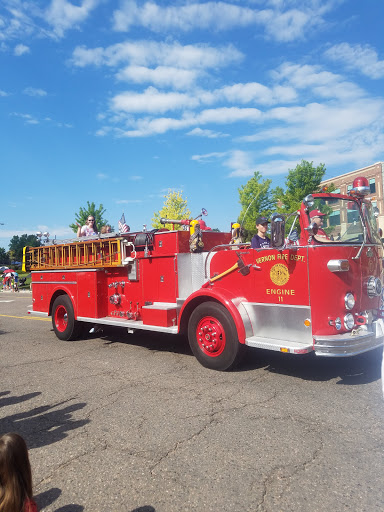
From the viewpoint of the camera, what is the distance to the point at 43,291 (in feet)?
29.7

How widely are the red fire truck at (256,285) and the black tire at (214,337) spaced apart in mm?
14

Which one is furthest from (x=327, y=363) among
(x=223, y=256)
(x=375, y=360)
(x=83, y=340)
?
(x=83, y=340)

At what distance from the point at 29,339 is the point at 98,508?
269 inches

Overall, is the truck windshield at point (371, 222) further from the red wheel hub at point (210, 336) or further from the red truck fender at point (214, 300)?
the red wheel hub at point (210, 336)

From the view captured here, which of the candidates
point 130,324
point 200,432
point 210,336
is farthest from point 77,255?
point 200,432

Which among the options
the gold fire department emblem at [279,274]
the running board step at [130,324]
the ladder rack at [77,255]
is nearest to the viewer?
the gold fire department emblem at [279,274]

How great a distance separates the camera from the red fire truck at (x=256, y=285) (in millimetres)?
4637

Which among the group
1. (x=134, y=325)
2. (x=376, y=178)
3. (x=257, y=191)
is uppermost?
(x=376, y=178)

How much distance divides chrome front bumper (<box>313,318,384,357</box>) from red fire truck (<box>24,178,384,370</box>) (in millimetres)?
11

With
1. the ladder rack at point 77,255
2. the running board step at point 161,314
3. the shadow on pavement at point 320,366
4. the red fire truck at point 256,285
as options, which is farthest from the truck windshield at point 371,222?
the ladder rack at point 77,255

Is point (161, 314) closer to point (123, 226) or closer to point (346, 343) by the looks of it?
point (123, 226)

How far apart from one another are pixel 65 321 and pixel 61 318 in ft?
0.46

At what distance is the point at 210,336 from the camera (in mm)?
5566

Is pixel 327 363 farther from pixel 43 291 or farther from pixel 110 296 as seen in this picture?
pixel 43 291
